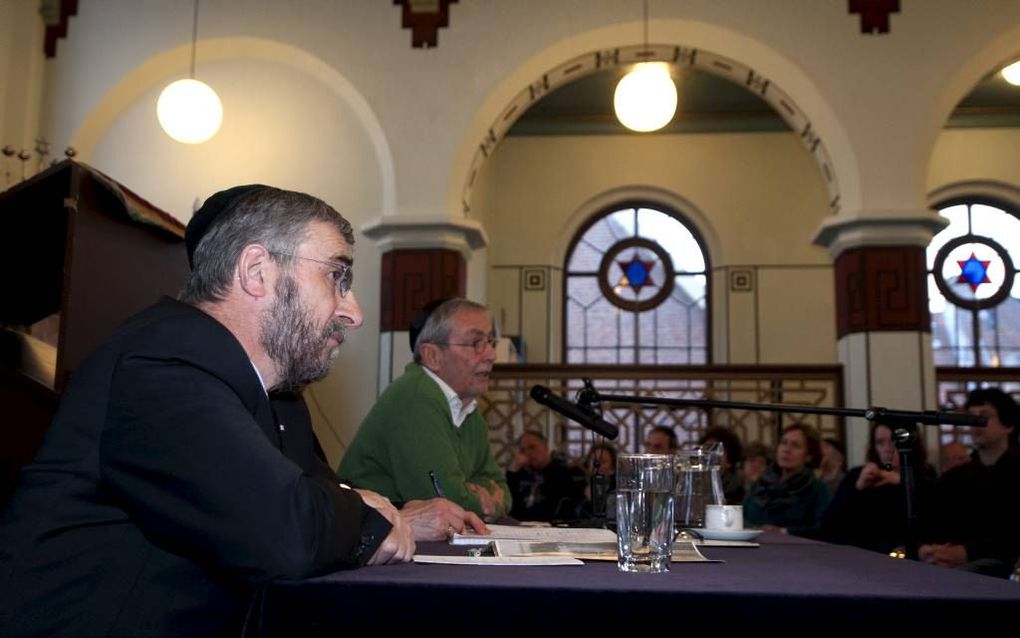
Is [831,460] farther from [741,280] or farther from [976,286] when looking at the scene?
[976,286]

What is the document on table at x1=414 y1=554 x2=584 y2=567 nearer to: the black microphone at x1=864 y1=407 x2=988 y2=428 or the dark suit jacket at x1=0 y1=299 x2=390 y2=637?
the dark suit jacket at x1=0 y1=299 x2=390 y2=637

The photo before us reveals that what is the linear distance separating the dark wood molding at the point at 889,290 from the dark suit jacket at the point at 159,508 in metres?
5.62

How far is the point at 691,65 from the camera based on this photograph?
710 centimetres

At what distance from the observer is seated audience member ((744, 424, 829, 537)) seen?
5352 mm

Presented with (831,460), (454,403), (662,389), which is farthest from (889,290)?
(454,403)

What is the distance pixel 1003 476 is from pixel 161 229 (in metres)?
3.73

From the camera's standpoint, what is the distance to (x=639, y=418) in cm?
758

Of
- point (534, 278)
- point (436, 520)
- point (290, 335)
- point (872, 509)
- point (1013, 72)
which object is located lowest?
point (872, 509)

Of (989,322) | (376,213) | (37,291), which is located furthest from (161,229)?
(989,322)

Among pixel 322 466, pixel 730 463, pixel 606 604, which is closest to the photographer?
pixel 606 604

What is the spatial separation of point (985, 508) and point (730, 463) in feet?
7.44

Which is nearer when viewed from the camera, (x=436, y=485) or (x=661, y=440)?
→ (x=436, y=485)

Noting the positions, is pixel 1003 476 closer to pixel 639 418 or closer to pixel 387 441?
pixel 387 441

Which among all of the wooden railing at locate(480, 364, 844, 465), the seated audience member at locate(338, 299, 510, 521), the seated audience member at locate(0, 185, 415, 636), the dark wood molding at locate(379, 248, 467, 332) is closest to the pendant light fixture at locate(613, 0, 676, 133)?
the dark wood molding at locate(379, 248, 467, 332)
